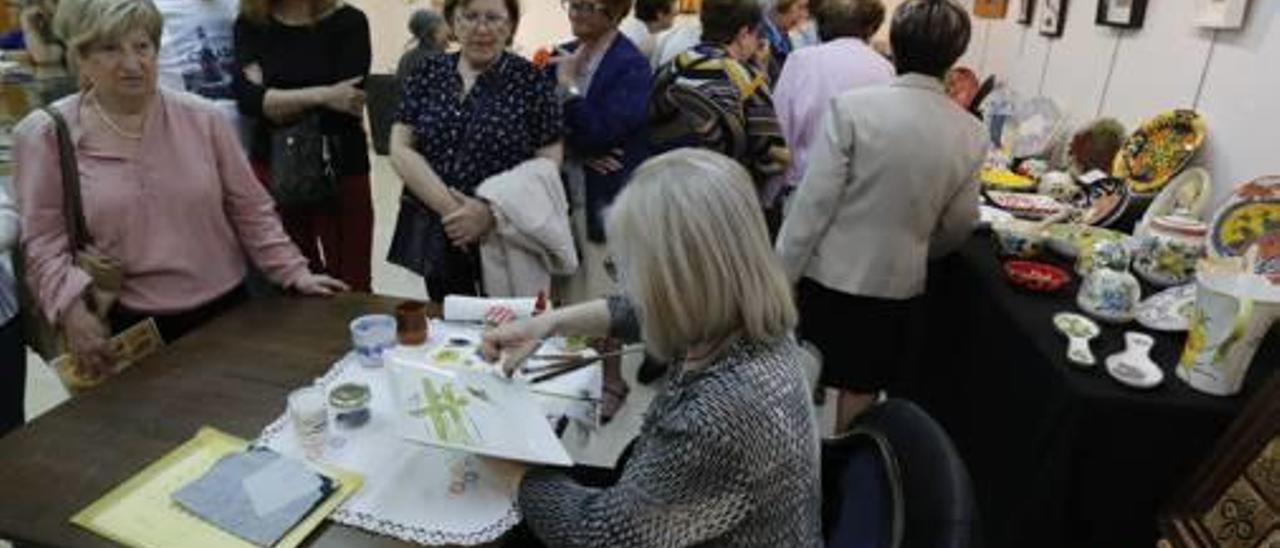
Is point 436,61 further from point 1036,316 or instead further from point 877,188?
point 1036,316

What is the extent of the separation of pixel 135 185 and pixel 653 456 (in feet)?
3.93

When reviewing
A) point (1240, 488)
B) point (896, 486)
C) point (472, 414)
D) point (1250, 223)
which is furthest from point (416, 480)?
point (1250, 223)

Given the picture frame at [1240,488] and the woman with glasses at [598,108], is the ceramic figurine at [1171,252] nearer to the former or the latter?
the picture frame at [1240,488]

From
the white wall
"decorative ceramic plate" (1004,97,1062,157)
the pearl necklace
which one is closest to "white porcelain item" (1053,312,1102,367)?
the white wall

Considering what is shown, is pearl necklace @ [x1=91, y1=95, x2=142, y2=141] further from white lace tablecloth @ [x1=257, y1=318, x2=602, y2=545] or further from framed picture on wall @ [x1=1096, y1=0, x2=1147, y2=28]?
framed picture on wall @ [x1=1096, y1=0, x2=1147, y2=28]

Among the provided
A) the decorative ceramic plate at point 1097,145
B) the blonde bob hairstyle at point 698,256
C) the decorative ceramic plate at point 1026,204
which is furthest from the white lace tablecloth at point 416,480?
the decorative ceramic plate at point 1097,145

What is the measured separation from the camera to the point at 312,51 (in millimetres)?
2279

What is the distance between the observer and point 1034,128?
3.11m

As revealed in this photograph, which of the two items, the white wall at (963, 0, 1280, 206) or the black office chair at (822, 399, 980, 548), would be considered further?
the white wall at (963, 0, 1280, 206)

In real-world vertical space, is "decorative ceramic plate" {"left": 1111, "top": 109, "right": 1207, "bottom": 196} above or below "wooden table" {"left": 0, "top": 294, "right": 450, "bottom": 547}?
above

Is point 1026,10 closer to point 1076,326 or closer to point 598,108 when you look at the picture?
point 598,108

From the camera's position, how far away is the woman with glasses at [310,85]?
88.1 inches

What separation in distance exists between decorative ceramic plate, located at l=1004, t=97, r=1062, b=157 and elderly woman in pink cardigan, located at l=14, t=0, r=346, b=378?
2729 millimetres

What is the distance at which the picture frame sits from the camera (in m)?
1.17
